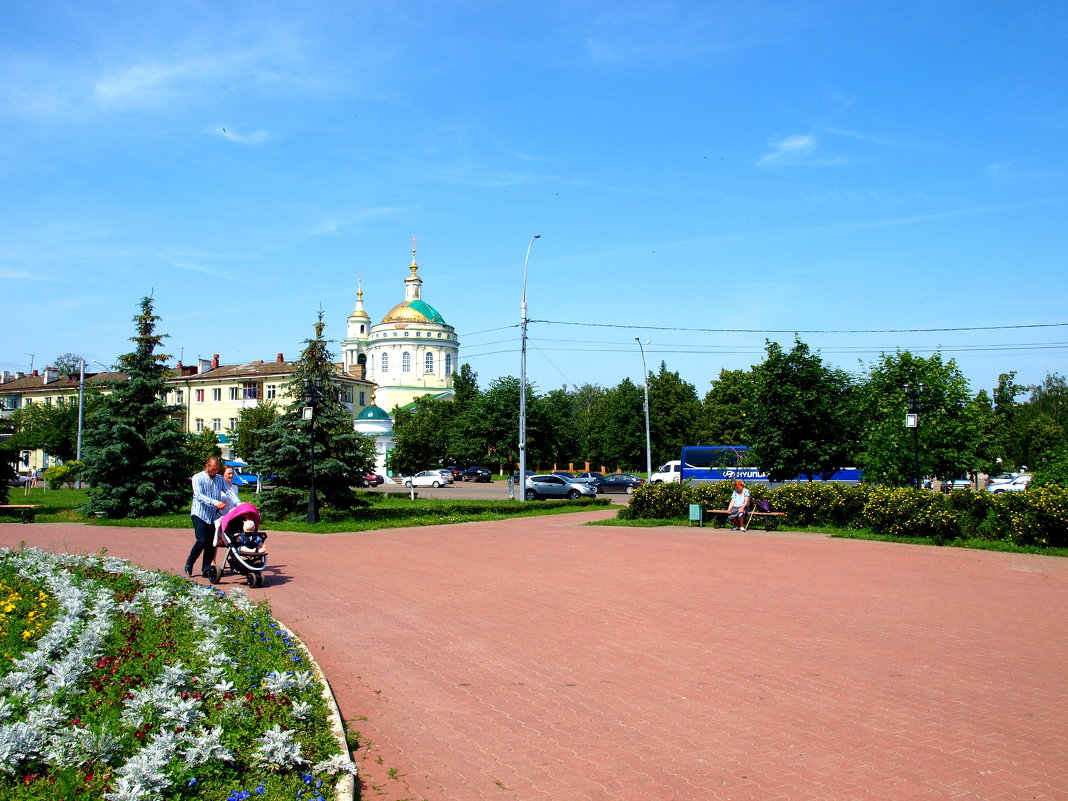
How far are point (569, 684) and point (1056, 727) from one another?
11.5 ft

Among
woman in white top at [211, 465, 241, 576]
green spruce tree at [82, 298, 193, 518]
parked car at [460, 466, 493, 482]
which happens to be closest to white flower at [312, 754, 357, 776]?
woman in white top at [211, 465, 241, 576]

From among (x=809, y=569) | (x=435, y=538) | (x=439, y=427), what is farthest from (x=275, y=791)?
(x=439, y=427)

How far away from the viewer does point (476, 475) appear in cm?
7031

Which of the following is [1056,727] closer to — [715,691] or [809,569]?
[715,691]

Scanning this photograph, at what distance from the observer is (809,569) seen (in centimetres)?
1372

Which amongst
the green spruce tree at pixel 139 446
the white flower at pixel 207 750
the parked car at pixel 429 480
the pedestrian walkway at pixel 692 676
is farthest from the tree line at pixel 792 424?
the white flower at pixel 207 750

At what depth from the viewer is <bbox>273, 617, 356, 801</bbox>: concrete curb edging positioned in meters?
4.51

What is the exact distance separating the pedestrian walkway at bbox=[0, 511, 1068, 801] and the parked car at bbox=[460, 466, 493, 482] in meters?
55.8

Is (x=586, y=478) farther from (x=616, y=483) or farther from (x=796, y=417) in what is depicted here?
(x=796, y=417)

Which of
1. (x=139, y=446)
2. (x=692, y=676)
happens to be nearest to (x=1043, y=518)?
(x=692, y=676)

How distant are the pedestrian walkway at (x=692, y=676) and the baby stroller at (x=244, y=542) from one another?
44 cm

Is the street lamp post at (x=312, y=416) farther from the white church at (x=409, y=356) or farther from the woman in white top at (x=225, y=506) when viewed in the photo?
the white church at (x=409, y=356)

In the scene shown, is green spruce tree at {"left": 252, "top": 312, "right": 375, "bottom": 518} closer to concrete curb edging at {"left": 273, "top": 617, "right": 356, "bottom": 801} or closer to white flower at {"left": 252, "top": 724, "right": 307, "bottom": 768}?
concrete curb edging at {"left": 273, "top": 617, "right": 356, "bottom": 801}

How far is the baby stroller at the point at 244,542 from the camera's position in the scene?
11.5 meters
